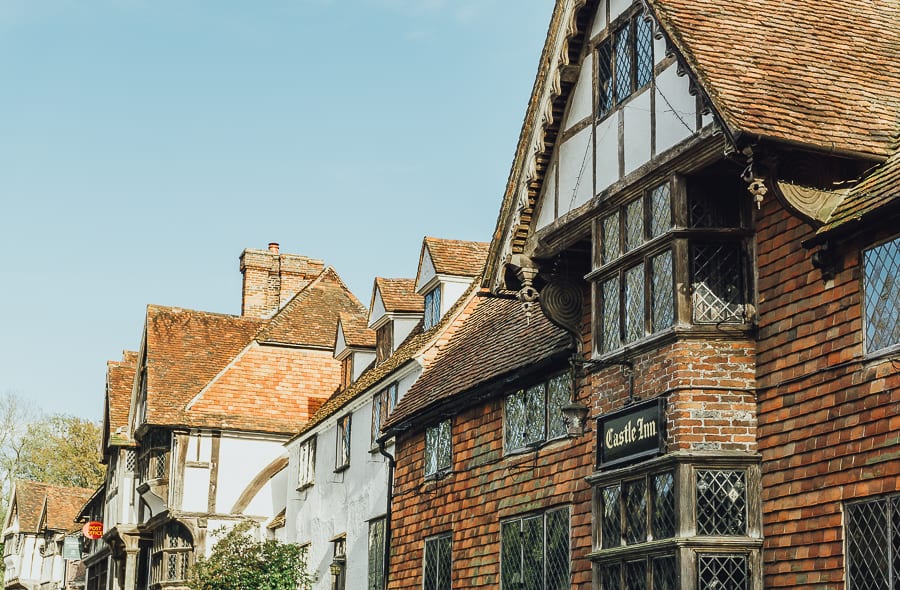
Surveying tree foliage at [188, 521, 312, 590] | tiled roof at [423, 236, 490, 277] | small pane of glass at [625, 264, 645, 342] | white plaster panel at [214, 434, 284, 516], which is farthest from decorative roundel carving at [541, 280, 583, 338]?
white plaster panel at [214, 434, 284, 516]

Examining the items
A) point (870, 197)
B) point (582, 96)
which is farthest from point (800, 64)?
point (582, 96)

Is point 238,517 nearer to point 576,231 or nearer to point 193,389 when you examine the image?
point 193,389

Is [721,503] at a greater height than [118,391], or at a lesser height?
lesser

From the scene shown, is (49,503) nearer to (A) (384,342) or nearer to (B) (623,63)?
(A) (384,342)

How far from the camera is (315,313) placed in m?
42.8

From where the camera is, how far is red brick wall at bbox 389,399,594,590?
17375 millimetres

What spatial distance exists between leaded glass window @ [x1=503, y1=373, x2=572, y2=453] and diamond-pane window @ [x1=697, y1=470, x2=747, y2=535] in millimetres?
4070

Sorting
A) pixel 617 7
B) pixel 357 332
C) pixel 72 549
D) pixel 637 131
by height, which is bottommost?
pixel 72 549

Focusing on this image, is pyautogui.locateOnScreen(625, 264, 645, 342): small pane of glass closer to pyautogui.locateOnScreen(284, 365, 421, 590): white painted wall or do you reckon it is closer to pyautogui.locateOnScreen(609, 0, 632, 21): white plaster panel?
pyautogui.locateOnScreen(609, 0, 632, 21): white plaster panel

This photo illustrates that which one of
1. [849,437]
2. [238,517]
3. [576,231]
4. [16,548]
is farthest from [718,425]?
[16,548]

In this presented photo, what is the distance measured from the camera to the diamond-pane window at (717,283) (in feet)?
45.9

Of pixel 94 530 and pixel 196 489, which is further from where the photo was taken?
pixel 94 530

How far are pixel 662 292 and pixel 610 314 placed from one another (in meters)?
1.29

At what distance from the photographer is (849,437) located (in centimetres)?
1238
